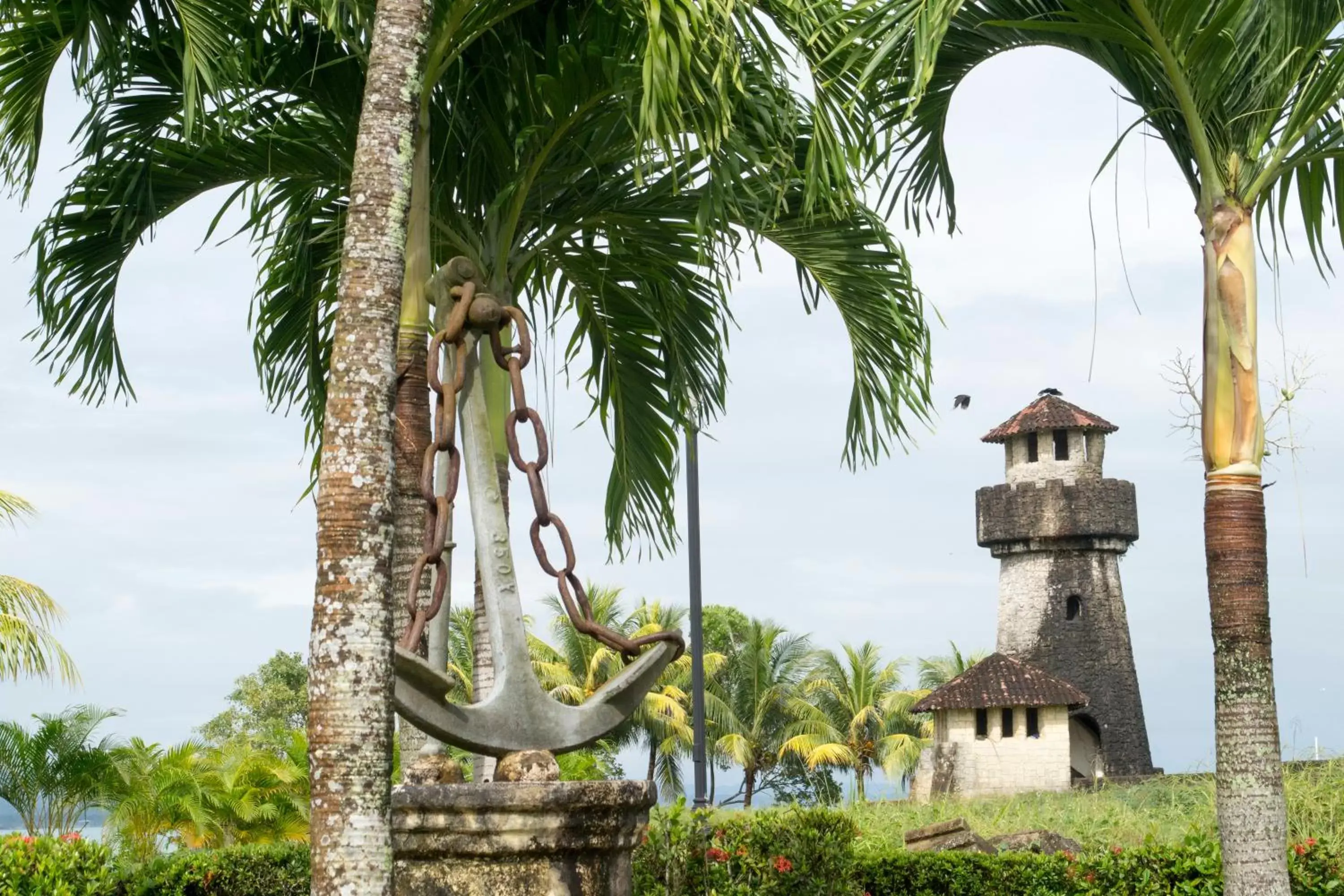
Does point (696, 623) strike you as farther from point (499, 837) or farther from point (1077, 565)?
point (1077, 565)

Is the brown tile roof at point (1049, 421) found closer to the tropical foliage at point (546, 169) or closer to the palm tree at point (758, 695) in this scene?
the palm tree at point (758, 695)

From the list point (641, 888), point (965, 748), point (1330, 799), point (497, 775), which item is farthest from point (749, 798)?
point (497, 775)

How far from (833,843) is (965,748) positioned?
18.9 meters

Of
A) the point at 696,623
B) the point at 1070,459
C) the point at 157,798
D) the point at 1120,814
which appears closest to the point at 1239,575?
the point at 696,623

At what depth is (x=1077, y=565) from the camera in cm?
2873

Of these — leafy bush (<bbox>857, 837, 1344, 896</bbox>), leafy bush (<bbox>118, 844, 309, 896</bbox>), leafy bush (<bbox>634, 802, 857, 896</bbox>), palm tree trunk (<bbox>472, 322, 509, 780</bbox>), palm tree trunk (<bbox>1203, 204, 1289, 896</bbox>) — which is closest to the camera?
palm tree trunk (<bbox>1203, 204, 1289, 896</bbox>)

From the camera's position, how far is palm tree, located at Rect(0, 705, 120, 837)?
14.3m

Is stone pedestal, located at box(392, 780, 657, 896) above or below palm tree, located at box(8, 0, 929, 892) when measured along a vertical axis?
below

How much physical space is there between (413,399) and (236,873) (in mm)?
4652

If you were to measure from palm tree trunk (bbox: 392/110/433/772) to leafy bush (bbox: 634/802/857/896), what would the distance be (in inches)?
83.4

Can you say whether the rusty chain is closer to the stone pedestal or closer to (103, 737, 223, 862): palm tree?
the stone pedestal

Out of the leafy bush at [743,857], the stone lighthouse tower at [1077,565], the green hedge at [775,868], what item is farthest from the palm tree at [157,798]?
the stone lighthouse tower at [1077,565]

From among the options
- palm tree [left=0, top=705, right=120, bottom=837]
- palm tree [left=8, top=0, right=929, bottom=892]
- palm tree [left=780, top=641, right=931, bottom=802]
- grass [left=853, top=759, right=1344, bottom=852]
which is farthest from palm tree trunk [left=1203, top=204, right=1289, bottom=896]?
palm tree [left=780, top=641, right=931, bottom=802]

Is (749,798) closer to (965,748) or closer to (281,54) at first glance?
(965,748)
